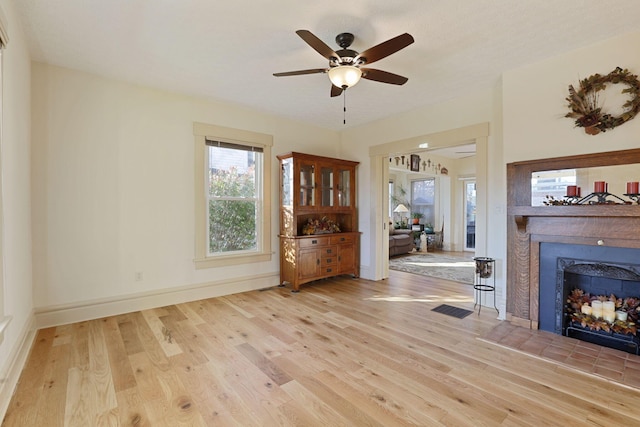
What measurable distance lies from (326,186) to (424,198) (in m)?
5.73

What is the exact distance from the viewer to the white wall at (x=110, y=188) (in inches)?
123

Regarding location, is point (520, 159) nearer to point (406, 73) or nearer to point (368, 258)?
point (406, 73)

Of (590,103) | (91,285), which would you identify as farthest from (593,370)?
(91,285)

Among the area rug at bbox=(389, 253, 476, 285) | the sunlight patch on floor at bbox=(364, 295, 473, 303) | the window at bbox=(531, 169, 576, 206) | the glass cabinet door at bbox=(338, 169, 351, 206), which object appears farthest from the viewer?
the area rug at bbox=(389, 253, 476, 285)

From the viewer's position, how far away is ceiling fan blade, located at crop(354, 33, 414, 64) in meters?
2.09

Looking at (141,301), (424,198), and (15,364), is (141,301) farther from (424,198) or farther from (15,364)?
(424,198)

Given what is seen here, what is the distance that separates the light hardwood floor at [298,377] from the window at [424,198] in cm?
650

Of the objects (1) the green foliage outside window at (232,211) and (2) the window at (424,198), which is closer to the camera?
(1) the green foliage outside window at (232,211)

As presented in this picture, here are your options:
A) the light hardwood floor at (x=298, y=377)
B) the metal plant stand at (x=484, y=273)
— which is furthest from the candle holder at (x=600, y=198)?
the light hardwood floor at (x=298, y=377)

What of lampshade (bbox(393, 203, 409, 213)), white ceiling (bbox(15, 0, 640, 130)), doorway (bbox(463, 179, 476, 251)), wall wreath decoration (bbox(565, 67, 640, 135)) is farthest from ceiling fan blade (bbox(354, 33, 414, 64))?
doorway (bbox(463, 179, 476, 251))

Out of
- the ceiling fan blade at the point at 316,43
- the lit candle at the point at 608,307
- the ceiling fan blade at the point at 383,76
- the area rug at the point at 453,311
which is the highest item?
the ceiling fan blade at the point at 316,43

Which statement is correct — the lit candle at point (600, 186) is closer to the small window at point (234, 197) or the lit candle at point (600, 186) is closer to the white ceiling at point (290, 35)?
the white ceiling at point (290, 35)

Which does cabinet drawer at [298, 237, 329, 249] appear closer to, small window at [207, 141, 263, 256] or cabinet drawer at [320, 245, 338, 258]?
cabinet drawer at [320, 245, 338, 258]

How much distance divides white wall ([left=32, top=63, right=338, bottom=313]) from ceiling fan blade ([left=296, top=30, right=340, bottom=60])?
244cm
